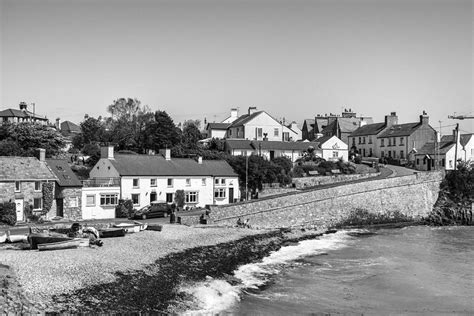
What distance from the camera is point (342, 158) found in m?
71.2

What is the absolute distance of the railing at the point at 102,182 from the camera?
40.3 m

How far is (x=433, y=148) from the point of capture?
70.3 metres

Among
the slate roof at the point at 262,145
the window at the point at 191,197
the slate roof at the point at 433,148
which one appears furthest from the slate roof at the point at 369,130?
the window at the point at 191,197

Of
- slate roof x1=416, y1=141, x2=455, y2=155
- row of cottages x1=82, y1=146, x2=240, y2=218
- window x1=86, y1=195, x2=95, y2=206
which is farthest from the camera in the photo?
slate roof x1=416, y1=141, x2=455, y2=155

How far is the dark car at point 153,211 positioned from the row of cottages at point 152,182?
2.57 meters

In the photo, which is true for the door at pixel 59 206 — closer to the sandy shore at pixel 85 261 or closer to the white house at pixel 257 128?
the sandy shore at pixel 85 261

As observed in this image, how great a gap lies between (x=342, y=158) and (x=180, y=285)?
2061 inches

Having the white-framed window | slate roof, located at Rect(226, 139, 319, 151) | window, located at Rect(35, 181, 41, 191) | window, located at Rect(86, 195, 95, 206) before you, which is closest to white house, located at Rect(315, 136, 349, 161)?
slate roof, located at Rect(226, 139, 319, 151)

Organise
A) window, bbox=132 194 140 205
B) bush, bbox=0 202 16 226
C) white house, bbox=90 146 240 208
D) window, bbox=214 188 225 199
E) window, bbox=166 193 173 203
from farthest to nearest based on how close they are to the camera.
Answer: window, bbox=214 188 225 199 → window, bbox=166 193 173 203 → white house, bbox=90 146 240 208 → window, bbox=132 194 140 205 → bush, bbox=0 202 16 226

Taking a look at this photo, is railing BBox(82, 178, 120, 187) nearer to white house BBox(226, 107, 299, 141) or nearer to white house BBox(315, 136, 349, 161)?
white house BBox(226, 107, 299, 141)

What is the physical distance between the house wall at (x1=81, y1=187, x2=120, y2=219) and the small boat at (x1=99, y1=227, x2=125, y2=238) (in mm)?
9899

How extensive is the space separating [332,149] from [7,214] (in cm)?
4863

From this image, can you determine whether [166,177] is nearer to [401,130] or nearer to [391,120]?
[401,130]

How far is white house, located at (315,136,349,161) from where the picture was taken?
70562 millimetres
